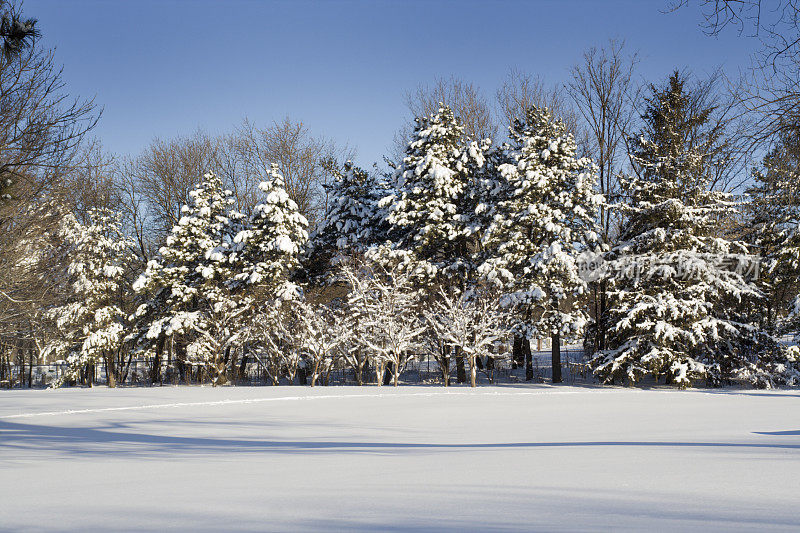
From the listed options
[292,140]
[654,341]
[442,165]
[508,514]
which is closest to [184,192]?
[292,140]

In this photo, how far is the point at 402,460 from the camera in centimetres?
673

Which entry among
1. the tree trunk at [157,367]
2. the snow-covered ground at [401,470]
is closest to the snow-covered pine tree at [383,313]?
the snow-covered ground at [401,470]

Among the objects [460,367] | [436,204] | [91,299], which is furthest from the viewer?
[91,299]

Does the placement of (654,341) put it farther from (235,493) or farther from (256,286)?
(235,493)

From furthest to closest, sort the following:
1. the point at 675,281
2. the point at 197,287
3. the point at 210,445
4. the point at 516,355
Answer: the point at 516,355 → the point at 197,287 → the point at 675,281 → the point at 210,445

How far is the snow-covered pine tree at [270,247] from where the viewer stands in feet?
84.1

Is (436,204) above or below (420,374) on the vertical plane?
above

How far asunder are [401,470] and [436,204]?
19884mm

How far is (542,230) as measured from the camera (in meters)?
24.7

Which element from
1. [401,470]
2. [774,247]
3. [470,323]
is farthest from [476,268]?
[401,470]

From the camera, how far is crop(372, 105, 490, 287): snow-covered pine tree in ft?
82.5

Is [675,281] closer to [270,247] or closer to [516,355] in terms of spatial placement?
[516,355]

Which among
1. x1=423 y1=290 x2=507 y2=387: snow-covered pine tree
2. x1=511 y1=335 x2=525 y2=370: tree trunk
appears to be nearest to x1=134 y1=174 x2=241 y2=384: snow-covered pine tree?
x1=423 y1=290 x2=507 y2=387: snow-covered pine tree

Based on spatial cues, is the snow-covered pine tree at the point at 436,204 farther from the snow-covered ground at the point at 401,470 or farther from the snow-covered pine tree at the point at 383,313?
the snow-covered ground at the point at 401,470
